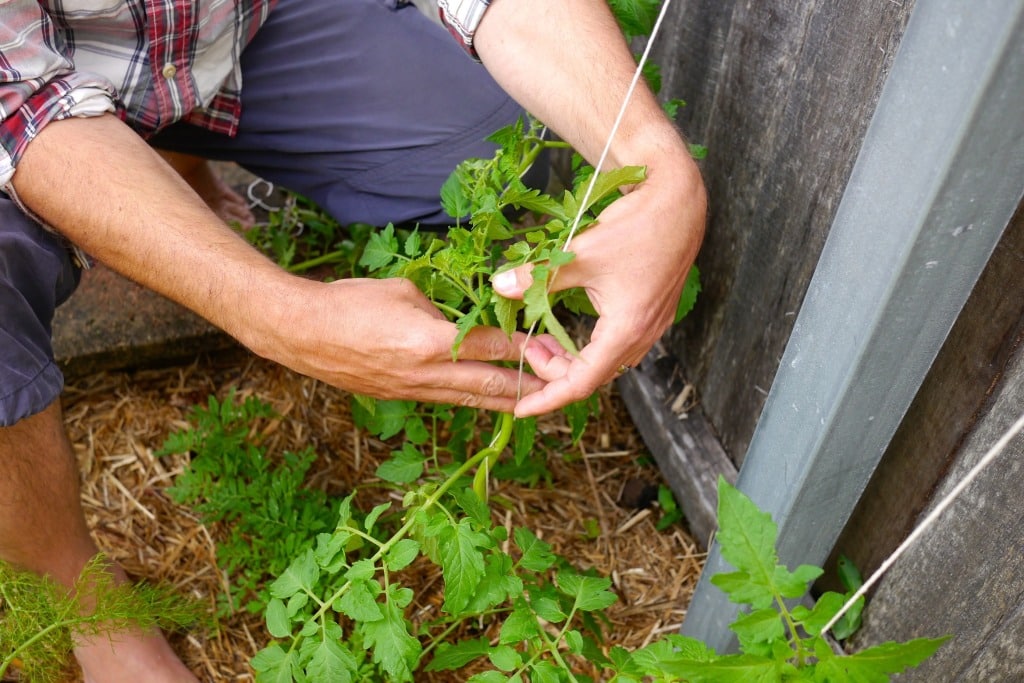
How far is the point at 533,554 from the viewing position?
1189 millimetres

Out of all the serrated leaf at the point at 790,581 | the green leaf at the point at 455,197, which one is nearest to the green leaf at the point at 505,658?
the serrated leaf at the point at 790,581

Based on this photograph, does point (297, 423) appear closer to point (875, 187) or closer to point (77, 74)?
point (77, 74)

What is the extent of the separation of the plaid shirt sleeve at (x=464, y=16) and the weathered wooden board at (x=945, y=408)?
0.86 metres

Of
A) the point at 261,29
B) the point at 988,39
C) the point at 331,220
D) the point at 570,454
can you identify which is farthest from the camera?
the point at 331,220

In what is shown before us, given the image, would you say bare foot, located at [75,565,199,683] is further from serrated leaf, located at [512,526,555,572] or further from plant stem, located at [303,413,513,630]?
serrated leaf, located at [512,526,555,572]

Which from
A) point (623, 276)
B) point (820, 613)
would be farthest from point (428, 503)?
point (820, 613)

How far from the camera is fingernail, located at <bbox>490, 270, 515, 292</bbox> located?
997 mm

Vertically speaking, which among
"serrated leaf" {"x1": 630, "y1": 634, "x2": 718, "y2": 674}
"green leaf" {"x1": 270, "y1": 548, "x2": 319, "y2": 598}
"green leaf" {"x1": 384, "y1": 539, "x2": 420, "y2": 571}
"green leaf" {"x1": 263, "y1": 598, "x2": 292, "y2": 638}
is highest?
"serrated leaf" {"x1": 630, "y1": 634, "x2": 718, "y2": 674}

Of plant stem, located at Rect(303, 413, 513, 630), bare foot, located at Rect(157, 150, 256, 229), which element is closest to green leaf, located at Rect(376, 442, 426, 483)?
plant stem, located at Rect(303, 413, 513, 630)

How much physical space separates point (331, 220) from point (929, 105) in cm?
163

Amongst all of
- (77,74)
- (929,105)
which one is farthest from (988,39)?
(77,74)

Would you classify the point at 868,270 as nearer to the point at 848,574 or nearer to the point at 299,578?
the point at 848,574

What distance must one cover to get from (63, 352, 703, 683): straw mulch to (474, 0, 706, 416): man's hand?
58 centimetres

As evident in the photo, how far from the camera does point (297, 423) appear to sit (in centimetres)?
194
